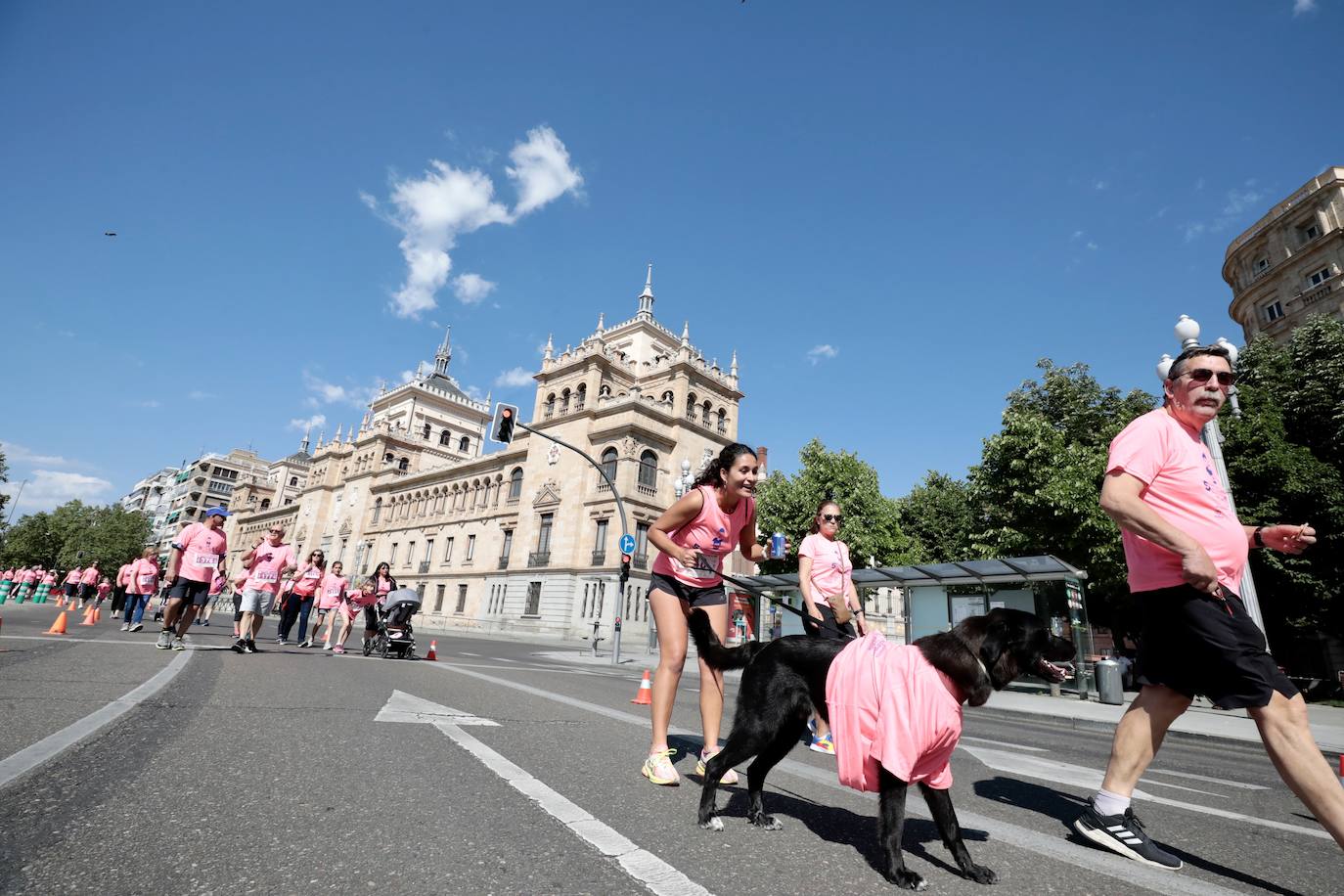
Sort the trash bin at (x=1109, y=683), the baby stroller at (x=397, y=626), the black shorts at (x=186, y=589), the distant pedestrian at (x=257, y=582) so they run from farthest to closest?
the trash bin at (x=1109, y=683) < the baby stroller at (x=397, y=626) < the distant pedestrian at (x=257, y=582) < the black shorts at (x=186, y=589)

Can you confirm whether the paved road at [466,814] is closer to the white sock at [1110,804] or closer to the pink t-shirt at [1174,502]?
the white sock at [1110,804]

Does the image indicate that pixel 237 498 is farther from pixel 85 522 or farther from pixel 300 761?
pixel 300 761

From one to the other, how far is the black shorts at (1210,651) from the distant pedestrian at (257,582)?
10.7 meters

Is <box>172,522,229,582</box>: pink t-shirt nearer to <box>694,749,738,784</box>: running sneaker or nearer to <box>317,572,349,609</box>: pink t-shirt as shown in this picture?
<box>317,572,349,609</box>: pink t-shirt

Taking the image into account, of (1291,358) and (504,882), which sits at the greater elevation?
(1291,358)

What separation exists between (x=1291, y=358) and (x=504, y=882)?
2895 cm

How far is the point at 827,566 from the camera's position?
5.44 meters

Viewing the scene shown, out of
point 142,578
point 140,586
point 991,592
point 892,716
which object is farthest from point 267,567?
point 991,592

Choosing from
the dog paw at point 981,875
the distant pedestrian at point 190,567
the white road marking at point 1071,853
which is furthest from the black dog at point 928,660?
the distant pedestrian at point 190,567

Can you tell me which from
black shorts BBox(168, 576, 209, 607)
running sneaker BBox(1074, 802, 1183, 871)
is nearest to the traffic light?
black shorts BBox(168, 576, 209, 607)

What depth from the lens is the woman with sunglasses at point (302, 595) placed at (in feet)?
43.8

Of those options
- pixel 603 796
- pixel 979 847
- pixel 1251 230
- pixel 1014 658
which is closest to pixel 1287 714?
pixel 1014 658

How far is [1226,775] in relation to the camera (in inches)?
212

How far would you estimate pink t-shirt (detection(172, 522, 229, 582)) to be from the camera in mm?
8477
